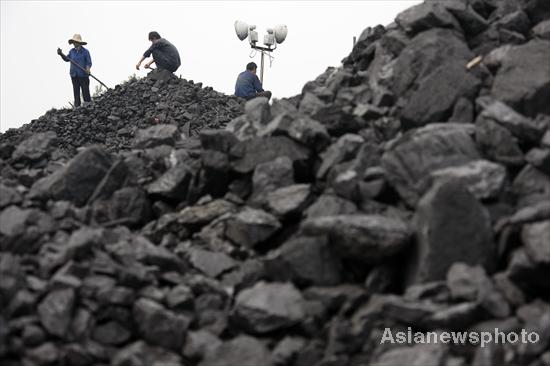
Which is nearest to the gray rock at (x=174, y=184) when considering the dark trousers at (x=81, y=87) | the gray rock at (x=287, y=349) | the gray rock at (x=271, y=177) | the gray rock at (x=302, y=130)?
the gray rock at (x=271, y=177)

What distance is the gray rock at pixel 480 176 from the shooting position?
20.5ft

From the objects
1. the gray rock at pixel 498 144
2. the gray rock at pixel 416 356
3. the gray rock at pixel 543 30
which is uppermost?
the gray rock at pixel 543 30

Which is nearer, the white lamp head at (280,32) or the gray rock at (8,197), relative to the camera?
the gray rock at (8,197)

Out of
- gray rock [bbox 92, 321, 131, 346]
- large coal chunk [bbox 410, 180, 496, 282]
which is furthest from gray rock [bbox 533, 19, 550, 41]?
gray rock [bbox 92, 321, 131, 346]

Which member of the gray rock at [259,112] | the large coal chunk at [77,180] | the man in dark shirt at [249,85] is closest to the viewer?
the large coal chunk at [77,180]

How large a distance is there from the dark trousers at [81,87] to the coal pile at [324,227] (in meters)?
12.0

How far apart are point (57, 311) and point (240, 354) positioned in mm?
1533

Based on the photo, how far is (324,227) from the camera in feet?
19.7

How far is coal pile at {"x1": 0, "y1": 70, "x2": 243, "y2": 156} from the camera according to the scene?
58.1ft

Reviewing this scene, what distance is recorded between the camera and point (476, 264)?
5660mm

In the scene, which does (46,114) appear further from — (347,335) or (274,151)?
(347,335)

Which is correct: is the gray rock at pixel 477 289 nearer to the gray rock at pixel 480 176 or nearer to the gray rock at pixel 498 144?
the gray rock at pixel 480 176

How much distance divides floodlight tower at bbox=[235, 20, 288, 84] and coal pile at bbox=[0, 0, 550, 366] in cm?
1462

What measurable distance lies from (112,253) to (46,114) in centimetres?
1574
